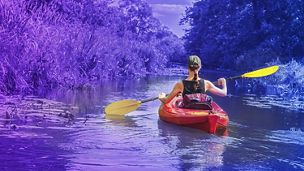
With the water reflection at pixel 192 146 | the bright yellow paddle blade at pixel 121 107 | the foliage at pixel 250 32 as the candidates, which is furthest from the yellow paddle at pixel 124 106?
the foliage at pixel 250 32

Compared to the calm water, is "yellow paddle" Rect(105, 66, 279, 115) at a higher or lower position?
higher

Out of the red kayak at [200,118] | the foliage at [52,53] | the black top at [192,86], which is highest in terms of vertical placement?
the foliage at [52,53]

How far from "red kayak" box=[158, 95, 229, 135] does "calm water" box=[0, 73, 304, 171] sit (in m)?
0.10

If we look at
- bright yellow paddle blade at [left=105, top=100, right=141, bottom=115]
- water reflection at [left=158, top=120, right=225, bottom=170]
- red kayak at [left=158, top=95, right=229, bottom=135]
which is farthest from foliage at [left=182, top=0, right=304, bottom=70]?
water reflection at [left=158, top=120, right=225, bottom=170]

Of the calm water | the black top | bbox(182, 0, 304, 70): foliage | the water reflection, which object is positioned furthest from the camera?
bbox(182, 0, 304, 70): foliage

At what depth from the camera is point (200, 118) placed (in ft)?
18.1

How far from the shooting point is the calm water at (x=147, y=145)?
405 cm

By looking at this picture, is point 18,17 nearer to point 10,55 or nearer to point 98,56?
point 10,55

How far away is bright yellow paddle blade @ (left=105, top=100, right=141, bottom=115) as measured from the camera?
277 inches

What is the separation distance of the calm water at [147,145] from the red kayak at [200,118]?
0.33 ft

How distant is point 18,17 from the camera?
7754mm

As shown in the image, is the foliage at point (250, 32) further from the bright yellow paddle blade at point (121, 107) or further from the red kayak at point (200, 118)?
the red kayak at point (200, 118)

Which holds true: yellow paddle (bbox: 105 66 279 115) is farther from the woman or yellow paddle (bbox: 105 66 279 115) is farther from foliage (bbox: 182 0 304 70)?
foliage (bbox: 182 0 304 70)

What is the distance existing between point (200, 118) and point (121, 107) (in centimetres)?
191
